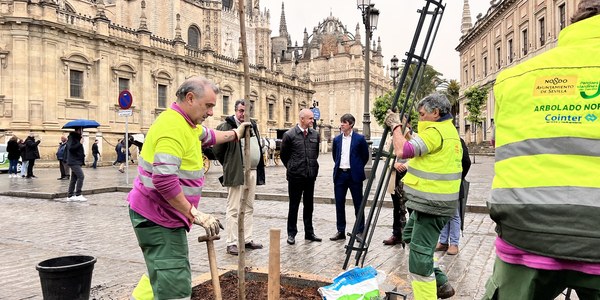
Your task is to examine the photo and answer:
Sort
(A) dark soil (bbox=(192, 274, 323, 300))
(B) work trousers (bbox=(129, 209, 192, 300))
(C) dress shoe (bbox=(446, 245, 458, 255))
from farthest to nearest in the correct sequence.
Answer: (C) dress shoe (bbox=(446, 245, 458, 255)) → (A) dark soil (bbox=(192, 274, 323, 300)) → (B) work trousers (bbox=(129, 209, 192, 300))

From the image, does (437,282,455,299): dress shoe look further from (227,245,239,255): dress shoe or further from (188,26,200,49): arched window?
(188,26,200,49): arched window

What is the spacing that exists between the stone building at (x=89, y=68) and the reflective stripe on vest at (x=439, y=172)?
2600cm

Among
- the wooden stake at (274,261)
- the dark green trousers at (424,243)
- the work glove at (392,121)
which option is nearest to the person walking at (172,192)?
the wooden stake at (274,261)

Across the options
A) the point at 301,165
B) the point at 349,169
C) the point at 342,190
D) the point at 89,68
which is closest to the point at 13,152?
the point at 89,68

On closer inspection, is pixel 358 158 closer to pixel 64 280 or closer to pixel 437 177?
pixel 437 177

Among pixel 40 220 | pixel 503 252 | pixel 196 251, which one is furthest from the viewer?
pixel 40 220

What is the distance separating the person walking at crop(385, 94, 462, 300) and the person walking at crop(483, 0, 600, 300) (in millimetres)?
1577

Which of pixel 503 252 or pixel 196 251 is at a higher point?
pixel 503 252

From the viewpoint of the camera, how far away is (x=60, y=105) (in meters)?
25.8

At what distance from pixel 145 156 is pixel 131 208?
15.8 inches

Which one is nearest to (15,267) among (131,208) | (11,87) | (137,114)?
(131,208)

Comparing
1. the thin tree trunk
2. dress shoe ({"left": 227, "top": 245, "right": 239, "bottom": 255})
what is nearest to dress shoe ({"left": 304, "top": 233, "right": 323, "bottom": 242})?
dress shoe ({"left": 227, "top": 245, "right": 239, "bottom": 255})

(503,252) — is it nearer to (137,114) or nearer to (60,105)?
(60,105)

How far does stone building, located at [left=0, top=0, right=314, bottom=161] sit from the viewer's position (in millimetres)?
24391
